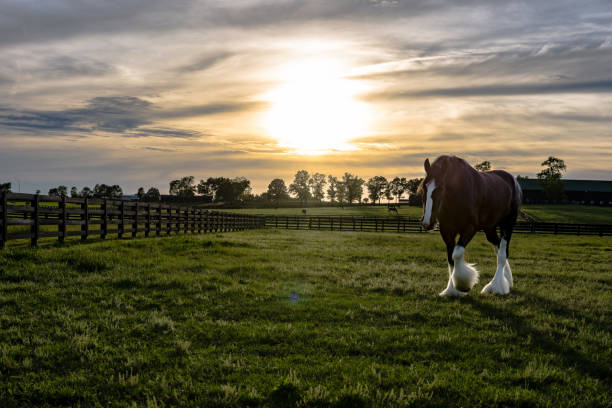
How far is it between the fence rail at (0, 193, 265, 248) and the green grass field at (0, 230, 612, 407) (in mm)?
2112

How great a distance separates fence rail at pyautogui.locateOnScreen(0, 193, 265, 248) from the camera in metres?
11.4

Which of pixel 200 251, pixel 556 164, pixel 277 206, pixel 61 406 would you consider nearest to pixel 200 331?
pixel 61 406

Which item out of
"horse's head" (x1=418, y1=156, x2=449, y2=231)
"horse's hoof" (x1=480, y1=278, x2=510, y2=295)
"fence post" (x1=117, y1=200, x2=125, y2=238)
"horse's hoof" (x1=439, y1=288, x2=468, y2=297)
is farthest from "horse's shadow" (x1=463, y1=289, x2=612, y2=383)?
"fence post" (x1=117, y1=200, x2=125, y2=238)

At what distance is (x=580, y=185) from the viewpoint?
118062 millimetres

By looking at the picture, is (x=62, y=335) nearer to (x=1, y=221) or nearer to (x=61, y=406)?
(x=61, y=406)

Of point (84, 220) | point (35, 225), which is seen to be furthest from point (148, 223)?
point (35, 225)

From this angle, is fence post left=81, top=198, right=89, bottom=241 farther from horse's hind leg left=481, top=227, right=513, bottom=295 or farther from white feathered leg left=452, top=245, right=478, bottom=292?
horse's hind leg left=481, top=227, right=513, bottom=295

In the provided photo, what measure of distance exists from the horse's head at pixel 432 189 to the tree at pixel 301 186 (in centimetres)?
16666

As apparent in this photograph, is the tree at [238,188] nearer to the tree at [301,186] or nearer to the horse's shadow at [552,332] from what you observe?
the tree at [301,186]

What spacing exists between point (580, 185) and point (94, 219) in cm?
13461

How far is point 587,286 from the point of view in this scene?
31.3 feet

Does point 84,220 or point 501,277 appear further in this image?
point 84,220

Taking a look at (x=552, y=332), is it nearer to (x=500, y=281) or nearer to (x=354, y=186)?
(x=500, y=281)

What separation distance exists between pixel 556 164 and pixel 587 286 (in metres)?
111
